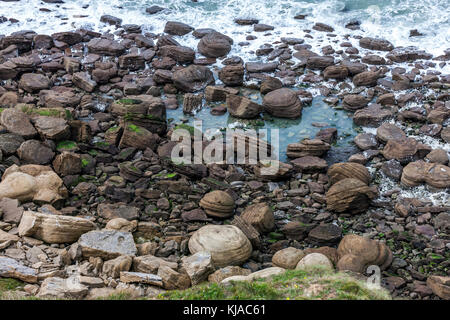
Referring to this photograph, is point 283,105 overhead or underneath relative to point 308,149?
overhead

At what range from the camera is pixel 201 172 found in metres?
9.51

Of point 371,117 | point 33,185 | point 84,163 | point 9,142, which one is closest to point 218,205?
point 84,163

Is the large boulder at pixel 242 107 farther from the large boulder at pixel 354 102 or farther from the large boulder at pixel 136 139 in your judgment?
the large boulder at pixel 136 139

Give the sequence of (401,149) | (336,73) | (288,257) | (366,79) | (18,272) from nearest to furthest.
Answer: (18,272)
(288,257)
(401,149)
(366,79)
(336,73)

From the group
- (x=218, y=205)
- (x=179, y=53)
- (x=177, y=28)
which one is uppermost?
(x=177, y=28)

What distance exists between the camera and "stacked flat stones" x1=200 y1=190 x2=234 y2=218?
8523 millimetres

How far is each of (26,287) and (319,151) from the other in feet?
21.2

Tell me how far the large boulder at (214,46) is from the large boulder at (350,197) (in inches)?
276

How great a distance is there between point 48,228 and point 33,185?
4.80ft

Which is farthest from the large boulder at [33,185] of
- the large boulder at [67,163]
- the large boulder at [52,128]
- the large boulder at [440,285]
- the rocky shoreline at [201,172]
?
the large boulder at [440,285]

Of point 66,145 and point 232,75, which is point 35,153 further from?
point 232,75

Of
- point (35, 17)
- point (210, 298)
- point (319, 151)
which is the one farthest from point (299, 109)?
point (35, 17)

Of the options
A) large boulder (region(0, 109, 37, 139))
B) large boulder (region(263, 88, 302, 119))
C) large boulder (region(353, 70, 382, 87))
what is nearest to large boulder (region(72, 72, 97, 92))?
large boulder (region(0, 109, 37, 139))

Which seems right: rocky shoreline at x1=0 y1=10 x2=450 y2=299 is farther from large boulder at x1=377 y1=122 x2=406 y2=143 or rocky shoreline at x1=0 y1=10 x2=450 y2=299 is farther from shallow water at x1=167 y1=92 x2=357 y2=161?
shallow water at x1=167 y1=92 x2=357 y2=161
